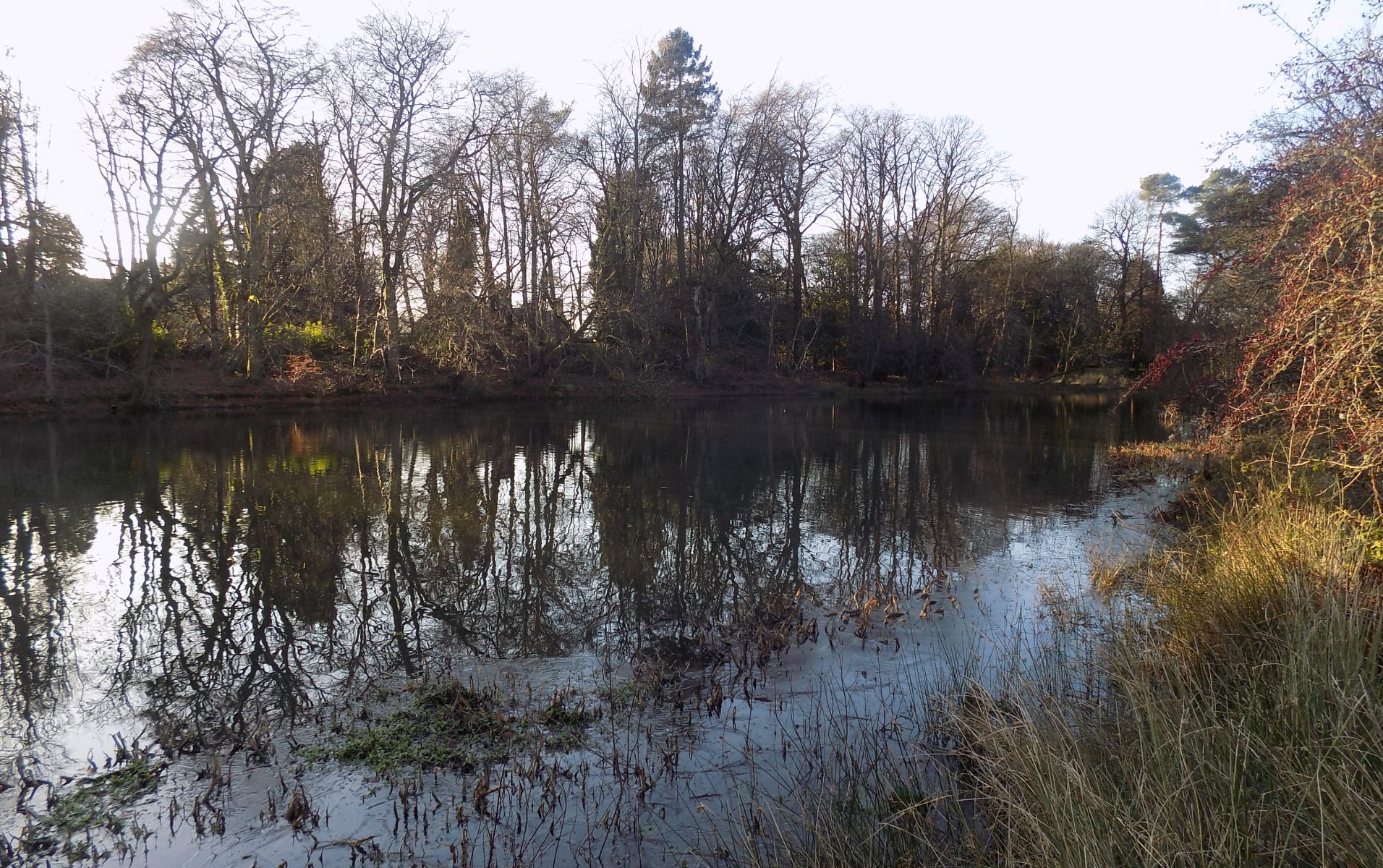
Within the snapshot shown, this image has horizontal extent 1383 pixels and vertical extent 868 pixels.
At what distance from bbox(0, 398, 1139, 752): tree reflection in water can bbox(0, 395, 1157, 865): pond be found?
2.0 inches

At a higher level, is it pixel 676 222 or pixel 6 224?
pixel 676 222

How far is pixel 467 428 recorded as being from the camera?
22500 millimetres

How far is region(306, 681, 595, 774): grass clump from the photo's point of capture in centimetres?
445

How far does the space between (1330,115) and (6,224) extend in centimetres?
3166

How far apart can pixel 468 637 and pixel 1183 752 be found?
5.20m

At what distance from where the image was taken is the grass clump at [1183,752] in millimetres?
2479

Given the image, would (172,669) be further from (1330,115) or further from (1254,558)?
(1330,115)

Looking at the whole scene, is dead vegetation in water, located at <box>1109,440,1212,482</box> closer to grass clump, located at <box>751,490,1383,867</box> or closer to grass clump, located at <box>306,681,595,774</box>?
grass clump, located at <box>751,490,1383,867</box>

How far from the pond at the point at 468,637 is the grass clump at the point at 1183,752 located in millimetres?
783

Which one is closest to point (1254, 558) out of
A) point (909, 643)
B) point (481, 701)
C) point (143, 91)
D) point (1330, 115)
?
point (909, 643)

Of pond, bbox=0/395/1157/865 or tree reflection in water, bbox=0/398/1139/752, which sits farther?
tree reflection in water, bbox=0/398/1139/752

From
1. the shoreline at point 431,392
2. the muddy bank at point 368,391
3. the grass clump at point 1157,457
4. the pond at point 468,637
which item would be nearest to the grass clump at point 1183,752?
the pond at point 468,637

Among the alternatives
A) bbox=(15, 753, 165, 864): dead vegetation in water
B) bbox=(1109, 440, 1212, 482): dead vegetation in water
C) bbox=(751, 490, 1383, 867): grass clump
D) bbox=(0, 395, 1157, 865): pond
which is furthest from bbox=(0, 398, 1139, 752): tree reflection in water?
bbox=(751, 490, 1383, 867): grass clump

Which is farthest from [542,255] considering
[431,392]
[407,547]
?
[407,547]
